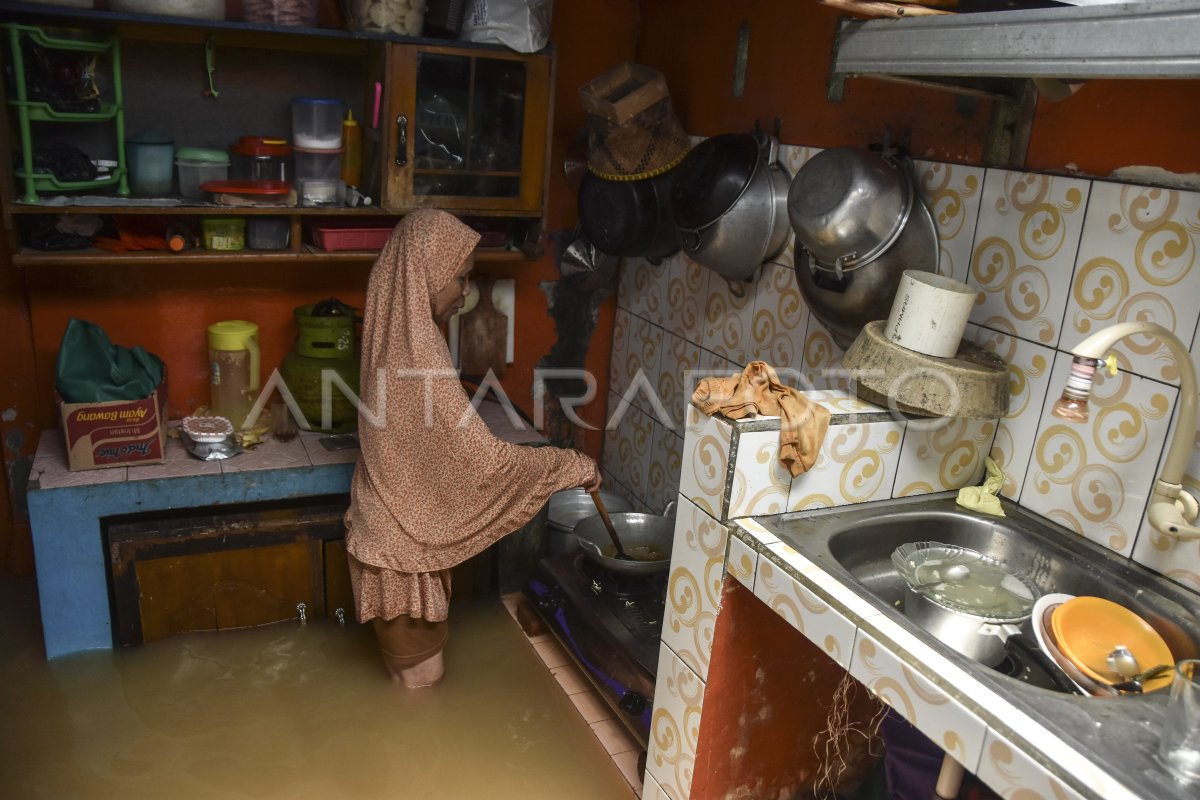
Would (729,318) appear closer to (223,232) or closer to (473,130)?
(473,130)

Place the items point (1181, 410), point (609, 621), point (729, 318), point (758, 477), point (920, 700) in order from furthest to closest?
point (729, 318) < point (609, 621) < point (758, 477) < point (1181, 410) < point (920, 700)

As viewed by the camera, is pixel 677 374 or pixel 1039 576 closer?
pixel 1039 576

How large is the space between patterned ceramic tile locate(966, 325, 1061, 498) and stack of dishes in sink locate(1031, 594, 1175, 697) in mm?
374

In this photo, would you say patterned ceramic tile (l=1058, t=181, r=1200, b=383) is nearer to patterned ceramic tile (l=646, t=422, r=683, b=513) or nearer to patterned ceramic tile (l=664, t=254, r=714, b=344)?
patterned ceramic tile (l=664, t=254, r=714, b=344)

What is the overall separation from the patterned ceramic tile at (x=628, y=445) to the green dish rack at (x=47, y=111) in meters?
1.79

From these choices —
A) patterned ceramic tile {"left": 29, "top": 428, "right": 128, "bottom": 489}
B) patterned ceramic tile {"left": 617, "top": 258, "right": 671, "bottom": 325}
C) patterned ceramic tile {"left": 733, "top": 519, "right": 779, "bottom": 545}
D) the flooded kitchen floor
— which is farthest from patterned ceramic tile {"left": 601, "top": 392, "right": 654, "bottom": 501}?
patterned ceramic tile {"left": 29, "top": 428, "right": 128, "bottom": 489}

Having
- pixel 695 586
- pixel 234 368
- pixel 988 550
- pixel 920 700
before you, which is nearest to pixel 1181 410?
pixel 988 550

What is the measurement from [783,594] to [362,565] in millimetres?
1317

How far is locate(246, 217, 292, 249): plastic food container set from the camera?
263 cm

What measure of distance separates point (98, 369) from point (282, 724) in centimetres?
110

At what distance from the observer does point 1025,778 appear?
3.69 ft

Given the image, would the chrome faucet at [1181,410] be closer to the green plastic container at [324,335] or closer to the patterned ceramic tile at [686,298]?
the patterned ceramic tile at [686,298]

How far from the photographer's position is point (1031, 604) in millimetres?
1557

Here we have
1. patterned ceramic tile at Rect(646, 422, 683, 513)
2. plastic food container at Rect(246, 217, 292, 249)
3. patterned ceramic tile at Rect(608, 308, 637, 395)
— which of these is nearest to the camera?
plastic food container at Rect(246, 217, 292, 249)
